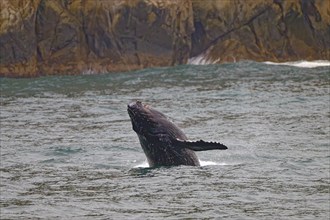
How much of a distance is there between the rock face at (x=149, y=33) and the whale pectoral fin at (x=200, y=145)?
79.3 ft

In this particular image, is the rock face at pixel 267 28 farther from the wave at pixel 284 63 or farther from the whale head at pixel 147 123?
the whale head at pixel 147 123

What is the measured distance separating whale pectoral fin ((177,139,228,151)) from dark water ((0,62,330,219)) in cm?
51

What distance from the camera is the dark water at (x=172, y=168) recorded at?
14.3m

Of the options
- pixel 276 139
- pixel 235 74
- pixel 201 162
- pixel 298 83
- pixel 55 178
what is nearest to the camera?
pixel 55 178

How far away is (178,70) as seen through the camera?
130ft

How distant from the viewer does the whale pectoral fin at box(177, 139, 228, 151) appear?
51.2ft

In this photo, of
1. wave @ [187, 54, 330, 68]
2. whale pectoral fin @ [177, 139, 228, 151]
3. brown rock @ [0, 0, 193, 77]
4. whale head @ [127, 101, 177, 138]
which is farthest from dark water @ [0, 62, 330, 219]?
wave @ [187, 54, 330, 68]

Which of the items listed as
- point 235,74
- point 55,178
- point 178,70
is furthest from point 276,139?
point 178,70

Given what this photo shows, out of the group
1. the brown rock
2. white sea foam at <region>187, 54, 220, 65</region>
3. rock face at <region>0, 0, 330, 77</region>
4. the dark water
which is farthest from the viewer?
white sea foam at <region>187, 54, 220, 65</region>

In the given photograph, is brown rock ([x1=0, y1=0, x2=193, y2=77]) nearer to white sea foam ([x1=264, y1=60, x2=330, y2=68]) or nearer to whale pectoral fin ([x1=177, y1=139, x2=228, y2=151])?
white sea foam ([x1=264, y1=60, x2=330, y2=68])

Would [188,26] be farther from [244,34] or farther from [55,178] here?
[55,178]

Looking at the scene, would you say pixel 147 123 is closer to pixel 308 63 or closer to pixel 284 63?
pixel 308 63

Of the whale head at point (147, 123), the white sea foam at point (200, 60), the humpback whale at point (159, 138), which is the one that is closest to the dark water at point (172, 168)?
the humpback whale at point (159, 138)

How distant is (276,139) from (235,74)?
52.2ft
